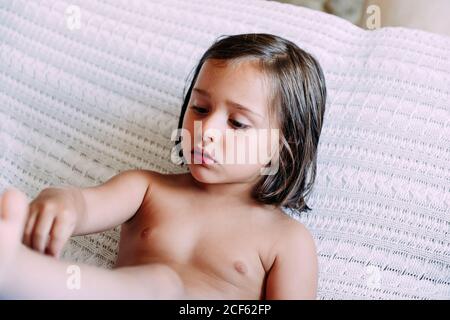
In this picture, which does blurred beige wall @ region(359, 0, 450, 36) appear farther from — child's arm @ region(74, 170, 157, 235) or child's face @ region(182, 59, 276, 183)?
child's arm @ region(74, 170, 157, 235)

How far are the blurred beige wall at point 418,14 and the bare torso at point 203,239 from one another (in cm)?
56

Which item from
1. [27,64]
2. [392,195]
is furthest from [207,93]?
[27,64]

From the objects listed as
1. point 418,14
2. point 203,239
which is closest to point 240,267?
point 203,239

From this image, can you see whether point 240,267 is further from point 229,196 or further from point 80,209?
point 80,209

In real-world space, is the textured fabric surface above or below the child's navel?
above

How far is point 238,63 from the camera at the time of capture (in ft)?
2.80

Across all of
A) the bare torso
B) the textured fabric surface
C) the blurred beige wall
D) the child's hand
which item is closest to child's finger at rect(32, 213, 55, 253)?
the child's hand

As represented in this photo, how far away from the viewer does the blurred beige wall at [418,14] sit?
121 cm

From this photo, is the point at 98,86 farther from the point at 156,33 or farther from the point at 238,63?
the point at 238,63

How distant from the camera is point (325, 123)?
100 cm

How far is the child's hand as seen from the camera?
695mm

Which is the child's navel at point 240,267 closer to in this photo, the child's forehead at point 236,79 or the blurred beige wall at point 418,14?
the child's forehead at point 236,79
